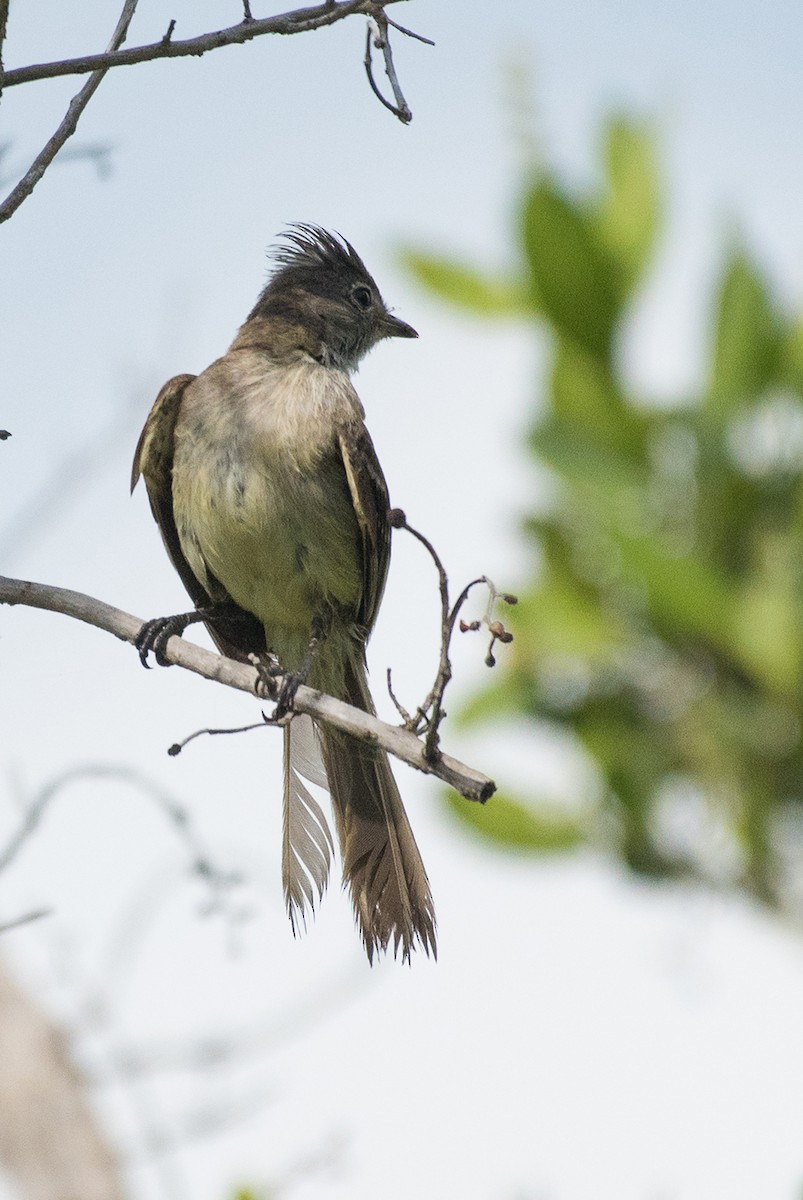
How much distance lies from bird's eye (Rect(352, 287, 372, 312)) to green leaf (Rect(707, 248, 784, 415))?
2.28 meters

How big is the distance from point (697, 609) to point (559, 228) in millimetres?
1053

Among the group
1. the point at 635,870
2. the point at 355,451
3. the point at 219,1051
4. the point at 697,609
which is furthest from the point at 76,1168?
the point at 697,609

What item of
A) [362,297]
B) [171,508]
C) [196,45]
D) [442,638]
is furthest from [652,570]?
[362,297]

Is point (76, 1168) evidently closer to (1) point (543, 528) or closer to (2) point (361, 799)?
(2) point (361, 799)

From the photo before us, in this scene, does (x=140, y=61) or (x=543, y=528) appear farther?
(x=543, y=528)

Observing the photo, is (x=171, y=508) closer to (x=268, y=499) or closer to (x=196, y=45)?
(x=268, y=499)

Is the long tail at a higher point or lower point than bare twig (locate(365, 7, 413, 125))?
lower

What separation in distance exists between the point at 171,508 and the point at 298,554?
0.61m

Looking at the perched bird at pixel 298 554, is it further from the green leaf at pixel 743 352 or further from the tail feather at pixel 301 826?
the green leaf at pixel 743 352

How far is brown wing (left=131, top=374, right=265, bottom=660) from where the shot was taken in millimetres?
4801

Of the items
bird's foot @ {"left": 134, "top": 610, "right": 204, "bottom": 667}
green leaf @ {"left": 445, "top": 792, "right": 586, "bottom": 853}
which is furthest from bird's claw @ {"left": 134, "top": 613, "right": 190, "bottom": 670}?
green leaf @ {"left": 445, "top": 792, "right": 586, "bottom": 853}

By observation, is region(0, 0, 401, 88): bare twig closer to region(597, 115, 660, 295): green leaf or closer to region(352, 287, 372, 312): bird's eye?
region(597, 115, 660, 295): green leaf

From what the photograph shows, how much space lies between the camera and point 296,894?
423cm

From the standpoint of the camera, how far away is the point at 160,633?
4.39 metres
